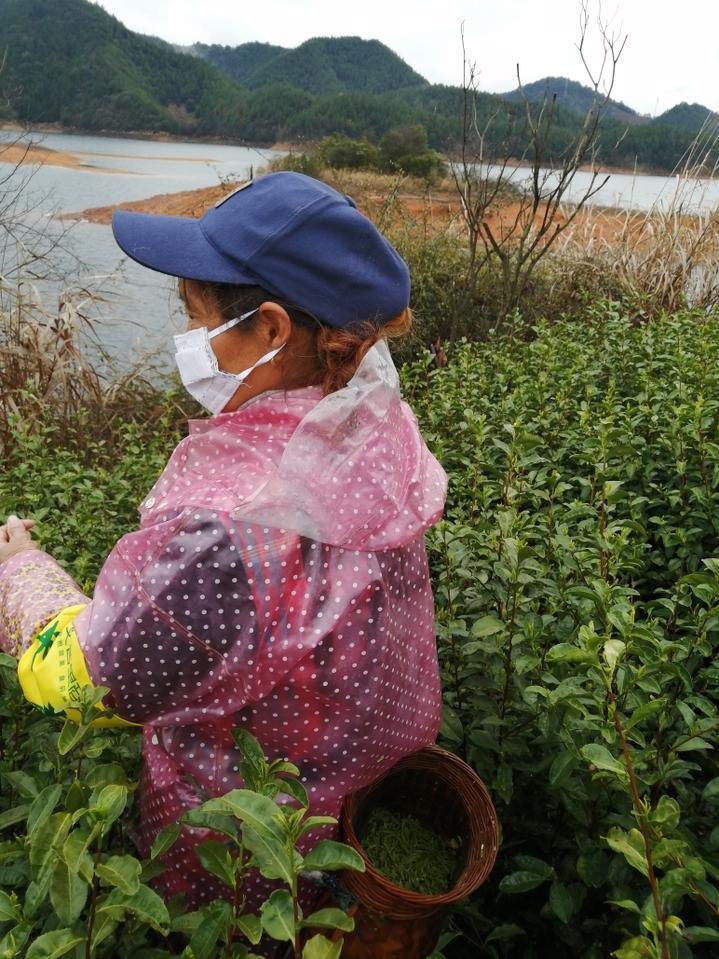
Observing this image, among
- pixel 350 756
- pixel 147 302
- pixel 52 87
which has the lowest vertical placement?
pixel 147 302

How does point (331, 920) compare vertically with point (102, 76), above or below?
below

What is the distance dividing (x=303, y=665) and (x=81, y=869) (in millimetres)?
404

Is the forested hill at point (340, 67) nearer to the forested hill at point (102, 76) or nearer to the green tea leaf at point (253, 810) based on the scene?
the forested hill at point (102, 76)

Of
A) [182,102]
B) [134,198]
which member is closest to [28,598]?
[134,198]

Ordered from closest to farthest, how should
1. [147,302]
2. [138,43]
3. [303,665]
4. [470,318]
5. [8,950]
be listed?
[8,950]
[303,665]
[470,318]
[147,302]
[138,43]

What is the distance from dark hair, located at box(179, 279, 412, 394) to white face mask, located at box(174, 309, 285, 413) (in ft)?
0.11

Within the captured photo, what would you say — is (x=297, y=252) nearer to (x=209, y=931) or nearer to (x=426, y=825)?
(x=209, y=931)

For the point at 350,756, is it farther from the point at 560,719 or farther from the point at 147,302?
the point at 147,302

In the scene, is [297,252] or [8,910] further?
[297,252]

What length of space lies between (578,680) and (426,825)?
0.49 m

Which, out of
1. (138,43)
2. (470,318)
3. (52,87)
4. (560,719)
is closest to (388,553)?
(560,719)

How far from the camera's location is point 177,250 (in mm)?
1278

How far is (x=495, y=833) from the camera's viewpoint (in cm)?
128

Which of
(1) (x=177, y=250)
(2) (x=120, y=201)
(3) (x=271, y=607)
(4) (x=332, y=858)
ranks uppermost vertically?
(1) (x=177, y=250)
